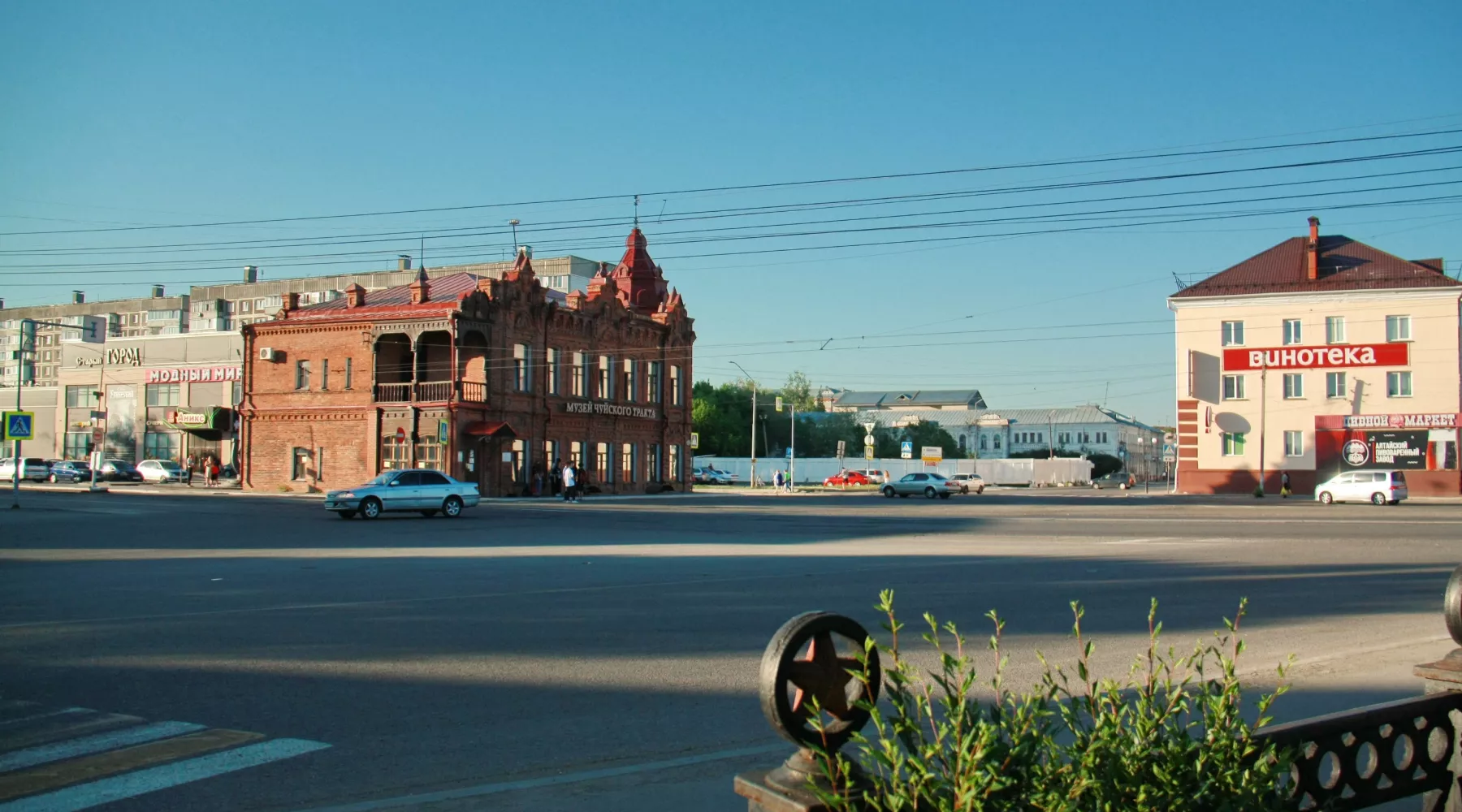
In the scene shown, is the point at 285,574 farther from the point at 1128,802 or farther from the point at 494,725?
the point at 1128,802

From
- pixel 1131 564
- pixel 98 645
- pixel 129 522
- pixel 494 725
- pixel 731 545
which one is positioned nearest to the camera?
pixel 494 725

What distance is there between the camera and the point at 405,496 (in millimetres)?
35531

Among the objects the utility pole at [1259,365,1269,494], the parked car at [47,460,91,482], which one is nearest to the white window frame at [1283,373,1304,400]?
the utility pole at [1259,365,1269,494]

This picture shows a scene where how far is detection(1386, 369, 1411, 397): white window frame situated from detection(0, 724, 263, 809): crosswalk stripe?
63.8 metres

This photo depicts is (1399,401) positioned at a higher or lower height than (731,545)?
higher

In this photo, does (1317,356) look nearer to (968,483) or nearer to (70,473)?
(968,483)

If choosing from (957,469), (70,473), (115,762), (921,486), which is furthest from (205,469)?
(115,762)

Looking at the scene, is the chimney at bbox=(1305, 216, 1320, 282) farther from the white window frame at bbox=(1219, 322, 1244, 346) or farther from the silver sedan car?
the silver sedan car

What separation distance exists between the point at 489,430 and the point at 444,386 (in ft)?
10.00

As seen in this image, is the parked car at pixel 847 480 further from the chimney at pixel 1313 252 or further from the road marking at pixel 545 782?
the road marking at pixel 545 782

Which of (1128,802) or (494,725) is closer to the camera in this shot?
(1128,802)

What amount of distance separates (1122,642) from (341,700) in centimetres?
717

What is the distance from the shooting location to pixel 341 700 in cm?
795

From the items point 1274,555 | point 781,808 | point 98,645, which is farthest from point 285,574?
point 1274,555
